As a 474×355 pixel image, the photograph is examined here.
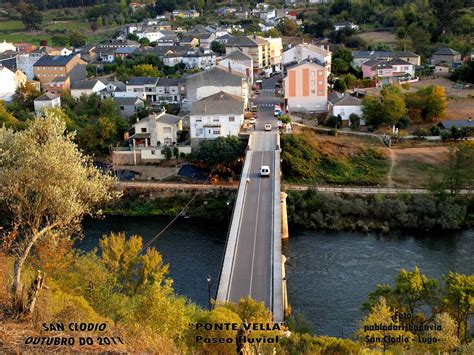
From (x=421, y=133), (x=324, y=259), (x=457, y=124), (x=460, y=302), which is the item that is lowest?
(x=324, y=259)

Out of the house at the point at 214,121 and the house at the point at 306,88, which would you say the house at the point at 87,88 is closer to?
the house at the point at 214,121

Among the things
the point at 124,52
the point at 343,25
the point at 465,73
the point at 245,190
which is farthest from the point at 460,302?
the point at 343,25

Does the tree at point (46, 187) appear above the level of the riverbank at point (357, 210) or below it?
above

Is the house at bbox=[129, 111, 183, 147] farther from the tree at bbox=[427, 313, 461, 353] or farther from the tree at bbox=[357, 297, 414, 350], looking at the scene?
the tree at bbox=[427, 313, 461, 353]

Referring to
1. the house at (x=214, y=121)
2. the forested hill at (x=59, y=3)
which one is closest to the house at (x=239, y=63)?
the house at (x=214, y=121)

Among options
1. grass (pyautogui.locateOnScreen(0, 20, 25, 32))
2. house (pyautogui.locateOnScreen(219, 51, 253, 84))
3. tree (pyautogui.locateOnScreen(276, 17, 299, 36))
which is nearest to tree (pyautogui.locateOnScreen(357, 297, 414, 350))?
house (pyautogui.locateOnScreen(219, 51, 253, 84))

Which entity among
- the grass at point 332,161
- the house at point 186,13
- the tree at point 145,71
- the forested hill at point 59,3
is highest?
the forested hill at point 59,3

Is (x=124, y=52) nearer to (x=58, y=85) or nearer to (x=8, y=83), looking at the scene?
(x=58, y=85)
